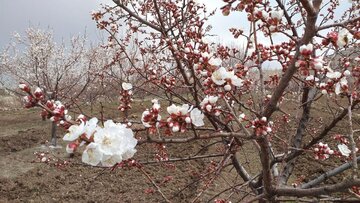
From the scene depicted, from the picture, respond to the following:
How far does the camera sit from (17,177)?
255 inches

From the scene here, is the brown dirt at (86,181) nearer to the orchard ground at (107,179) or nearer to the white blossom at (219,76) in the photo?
the orchard ground at (107,179)

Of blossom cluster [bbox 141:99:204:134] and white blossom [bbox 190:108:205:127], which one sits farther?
white blossom [bbox 190:108:205:127]

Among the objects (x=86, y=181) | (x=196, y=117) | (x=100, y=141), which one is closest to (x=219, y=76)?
(x=196, y=117)

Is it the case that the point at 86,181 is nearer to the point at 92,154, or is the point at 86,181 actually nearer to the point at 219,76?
the point at 219,76

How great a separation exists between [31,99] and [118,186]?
17.1 feet

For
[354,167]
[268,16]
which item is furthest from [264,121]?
[268,16]

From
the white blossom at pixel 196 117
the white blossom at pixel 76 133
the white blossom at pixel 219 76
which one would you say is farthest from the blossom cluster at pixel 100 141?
the white blossom at pixel 219 76

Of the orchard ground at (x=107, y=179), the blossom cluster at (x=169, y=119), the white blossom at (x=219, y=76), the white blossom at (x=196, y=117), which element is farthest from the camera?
the orchard ground at (x=107, y=179)

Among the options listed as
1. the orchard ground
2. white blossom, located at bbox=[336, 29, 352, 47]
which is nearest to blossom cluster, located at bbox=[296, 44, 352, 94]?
white blossom, located at bbox=[336, 29, 352, 47]

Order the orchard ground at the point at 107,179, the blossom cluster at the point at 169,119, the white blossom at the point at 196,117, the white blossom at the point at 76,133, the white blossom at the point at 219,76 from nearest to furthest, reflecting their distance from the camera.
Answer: the white blossom at the point at 76,133 → the blossom cluster at the point at 169,119 → the white blossom at the point at 196,117 → the white blossom at the point at 219,76 → the orchard ground at the point at 107,179

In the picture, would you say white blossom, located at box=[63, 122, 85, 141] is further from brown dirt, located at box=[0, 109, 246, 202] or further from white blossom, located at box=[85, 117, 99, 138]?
brown dirt, located at box=[0, 109, 246, 202]

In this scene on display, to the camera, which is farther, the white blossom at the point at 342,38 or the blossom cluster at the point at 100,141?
the white blossom at the point at 342,38

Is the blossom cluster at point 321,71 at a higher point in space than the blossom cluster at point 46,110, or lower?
higher

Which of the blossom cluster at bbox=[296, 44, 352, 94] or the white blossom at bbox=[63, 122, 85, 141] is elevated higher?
Answer: the blossom cluster at bbox=[296, 44, 352, 94]
